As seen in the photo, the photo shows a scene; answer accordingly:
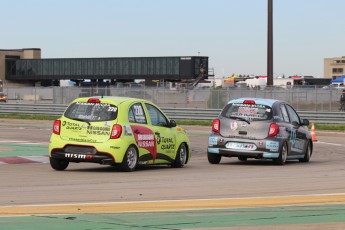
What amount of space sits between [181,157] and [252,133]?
1.91 meters

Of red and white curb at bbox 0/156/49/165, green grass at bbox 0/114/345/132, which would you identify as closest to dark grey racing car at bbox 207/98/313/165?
red and white curb at bbox 0/156/49/165

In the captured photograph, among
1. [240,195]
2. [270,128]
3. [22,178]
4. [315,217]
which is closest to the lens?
[315,217]

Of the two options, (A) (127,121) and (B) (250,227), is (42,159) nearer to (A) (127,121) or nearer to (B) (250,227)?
(A) (127,121)

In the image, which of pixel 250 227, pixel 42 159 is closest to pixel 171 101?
pixel 42 159

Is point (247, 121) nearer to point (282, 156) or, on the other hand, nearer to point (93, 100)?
point (282, 156)

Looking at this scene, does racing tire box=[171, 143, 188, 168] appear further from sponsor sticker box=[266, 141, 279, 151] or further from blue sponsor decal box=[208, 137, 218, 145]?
sponsor sticker box=[266, 141, 279, 151]

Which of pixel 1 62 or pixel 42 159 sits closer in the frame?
pixel 42 159

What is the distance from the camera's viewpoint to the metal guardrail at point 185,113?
42031mm

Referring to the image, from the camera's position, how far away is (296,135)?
20203mm

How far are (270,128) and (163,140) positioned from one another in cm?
291

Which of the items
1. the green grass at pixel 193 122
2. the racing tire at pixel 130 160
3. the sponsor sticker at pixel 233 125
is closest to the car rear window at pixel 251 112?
the sponsor sticker at pixel 233 125

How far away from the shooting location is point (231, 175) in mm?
15625

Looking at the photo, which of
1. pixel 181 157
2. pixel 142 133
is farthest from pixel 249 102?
pixel 142 133

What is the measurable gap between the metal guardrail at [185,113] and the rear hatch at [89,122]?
2701cm
